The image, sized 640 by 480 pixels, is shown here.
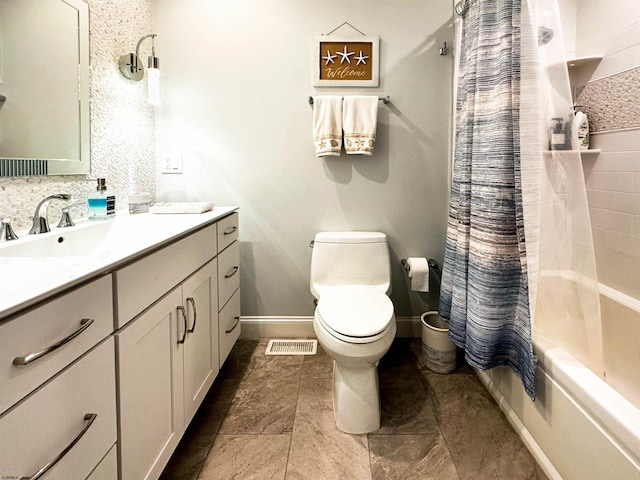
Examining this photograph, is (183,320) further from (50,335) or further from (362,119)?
(362,119)

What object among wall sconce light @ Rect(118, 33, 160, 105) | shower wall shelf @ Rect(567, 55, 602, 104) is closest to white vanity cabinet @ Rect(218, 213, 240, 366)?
wall sconce light @ Rect(118, 33, 160, 105)

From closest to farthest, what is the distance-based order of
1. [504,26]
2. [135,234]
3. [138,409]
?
[138,409] → [504,26] → [135,234]

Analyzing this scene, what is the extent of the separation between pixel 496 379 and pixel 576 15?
1832 mm

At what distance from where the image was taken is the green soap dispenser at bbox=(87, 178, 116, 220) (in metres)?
1.66

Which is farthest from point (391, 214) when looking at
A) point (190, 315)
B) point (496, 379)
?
point (190, 315)

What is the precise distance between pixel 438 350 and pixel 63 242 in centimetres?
171

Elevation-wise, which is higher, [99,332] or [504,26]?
[504,26]

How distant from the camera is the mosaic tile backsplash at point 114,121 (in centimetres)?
156

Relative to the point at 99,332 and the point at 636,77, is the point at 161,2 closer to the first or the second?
the point at 99,332

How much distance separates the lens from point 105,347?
3.04 ft

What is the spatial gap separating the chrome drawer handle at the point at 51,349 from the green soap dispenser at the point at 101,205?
0.96m

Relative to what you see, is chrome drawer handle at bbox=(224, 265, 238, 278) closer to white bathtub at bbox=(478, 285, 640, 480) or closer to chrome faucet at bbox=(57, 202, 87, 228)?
chrome faucet at bbox=(57, 202, 87, 228)

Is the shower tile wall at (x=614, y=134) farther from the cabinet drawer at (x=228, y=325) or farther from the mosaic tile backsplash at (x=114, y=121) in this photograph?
the mosaic tile backsplash at (x=114, y=121)

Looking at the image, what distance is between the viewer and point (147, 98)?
226 centimetres
